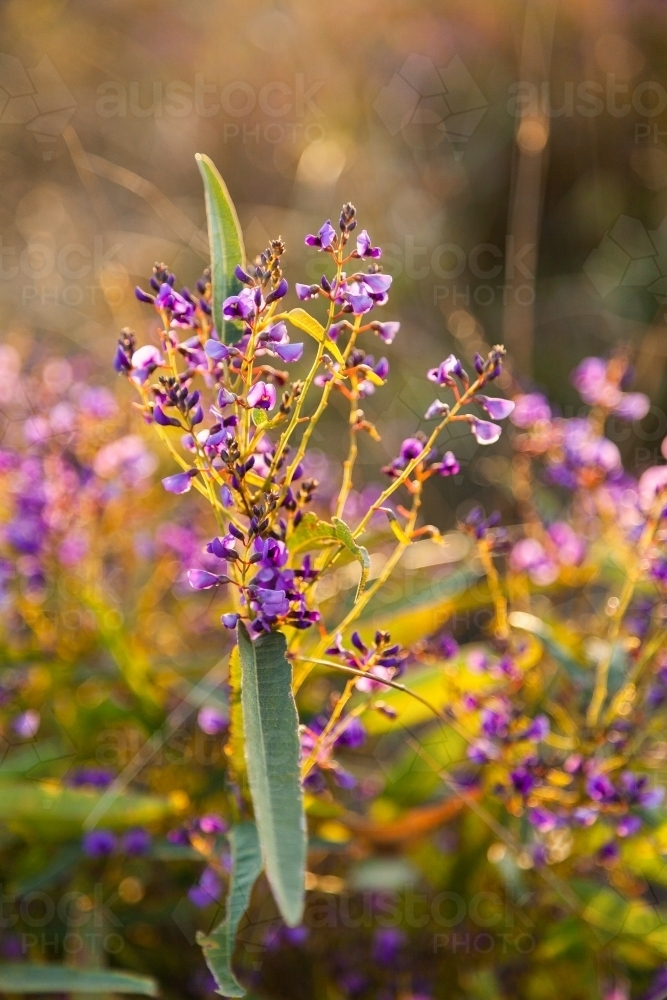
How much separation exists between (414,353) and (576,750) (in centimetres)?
164

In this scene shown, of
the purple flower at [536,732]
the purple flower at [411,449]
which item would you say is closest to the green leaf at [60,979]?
the purple flower at [536,732]

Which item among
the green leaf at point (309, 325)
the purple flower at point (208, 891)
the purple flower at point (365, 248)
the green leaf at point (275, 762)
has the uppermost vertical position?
the purple flower at point (365, 248)

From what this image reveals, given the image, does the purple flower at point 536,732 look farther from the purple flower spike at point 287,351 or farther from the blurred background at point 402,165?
the blurred background at point 402,165

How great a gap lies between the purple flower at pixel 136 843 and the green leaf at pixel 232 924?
329 millimetres

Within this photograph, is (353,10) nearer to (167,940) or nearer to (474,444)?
(474,444)

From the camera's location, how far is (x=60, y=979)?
0.95m

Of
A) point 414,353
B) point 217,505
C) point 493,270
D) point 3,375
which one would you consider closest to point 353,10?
Answer: point 493,270

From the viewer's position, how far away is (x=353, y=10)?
3803mm

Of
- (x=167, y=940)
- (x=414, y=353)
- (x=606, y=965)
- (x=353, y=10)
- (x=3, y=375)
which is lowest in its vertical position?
(x=167, y=940)

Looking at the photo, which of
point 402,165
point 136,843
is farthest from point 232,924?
point 402,165

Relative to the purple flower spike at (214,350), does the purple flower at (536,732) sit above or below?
below

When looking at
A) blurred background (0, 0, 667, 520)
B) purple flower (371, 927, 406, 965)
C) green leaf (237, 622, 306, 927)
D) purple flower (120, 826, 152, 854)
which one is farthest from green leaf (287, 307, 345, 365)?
blurred background (0, 0, 667, 520)

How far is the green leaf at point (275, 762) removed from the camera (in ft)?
1.77

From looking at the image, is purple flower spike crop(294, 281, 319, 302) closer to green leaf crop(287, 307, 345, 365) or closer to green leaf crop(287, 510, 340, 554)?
green leaf crop(287, 307, 345, 365)
